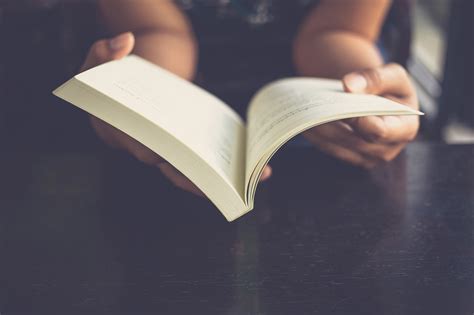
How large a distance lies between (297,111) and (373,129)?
0.10 meters

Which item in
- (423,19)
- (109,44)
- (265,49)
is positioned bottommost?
(109,44)

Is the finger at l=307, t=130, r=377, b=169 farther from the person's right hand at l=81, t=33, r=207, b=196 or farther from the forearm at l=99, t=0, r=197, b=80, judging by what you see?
the forearm at l=99, t=0, r=197, b=80

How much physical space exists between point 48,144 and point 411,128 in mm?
1086

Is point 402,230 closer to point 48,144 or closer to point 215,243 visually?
point 215,243

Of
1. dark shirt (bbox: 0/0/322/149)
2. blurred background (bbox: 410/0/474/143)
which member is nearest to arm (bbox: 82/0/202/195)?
dark shirt (bbox: 0/0/322/149)

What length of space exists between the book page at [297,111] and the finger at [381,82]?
2cm

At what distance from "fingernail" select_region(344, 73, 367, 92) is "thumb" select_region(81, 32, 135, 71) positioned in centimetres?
23

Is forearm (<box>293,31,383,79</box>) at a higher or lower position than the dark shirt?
lower

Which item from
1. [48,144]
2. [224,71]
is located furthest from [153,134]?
[48,144]

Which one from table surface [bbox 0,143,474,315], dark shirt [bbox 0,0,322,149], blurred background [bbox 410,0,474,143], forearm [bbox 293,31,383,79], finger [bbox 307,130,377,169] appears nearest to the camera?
table surface [bbox 0,143,474,315]

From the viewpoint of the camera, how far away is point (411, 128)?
1.86 feet

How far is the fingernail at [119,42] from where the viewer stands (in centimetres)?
51

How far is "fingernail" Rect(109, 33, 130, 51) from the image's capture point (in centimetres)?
51

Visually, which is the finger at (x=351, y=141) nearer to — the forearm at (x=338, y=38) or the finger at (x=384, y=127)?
the finger at (x=384, y=127)
